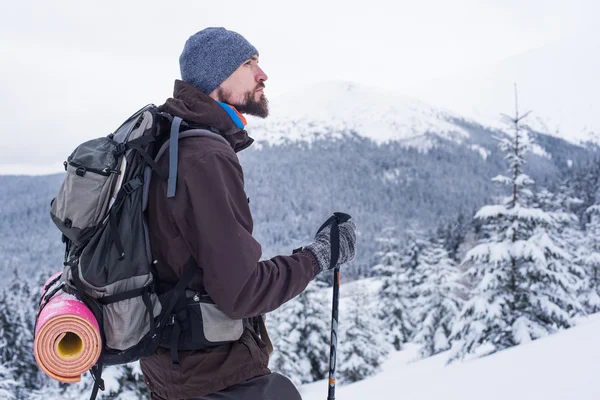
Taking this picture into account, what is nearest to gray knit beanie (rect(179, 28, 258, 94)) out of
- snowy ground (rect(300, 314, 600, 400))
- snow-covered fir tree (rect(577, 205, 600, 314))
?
snowy ground (rect(300, 314, 600, 400))

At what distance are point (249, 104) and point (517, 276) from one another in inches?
474

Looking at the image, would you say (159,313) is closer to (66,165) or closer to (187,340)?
(187,340)

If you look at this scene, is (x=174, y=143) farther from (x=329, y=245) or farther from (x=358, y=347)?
(x=358, y=347)

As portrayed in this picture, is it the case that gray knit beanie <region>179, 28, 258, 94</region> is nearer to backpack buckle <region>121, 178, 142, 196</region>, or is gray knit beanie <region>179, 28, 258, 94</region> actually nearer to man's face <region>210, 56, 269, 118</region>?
man's face <region>210, 56, 269, 118</region>

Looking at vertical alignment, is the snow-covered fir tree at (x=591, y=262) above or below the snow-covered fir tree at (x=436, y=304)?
above

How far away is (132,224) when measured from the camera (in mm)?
1867

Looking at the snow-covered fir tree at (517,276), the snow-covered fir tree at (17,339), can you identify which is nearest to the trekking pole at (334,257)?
the snow-covered fir tree at (517,276)

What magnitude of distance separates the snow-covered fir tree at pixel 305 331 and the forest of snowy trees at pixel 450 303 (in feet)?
0.20

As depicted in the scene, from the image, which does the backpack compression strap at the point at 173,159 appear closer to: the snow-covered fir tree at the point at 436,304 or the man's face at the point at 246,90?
the man's face at the point at 246,90

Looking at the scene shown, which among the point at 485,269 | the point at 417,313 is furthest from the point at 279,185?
the point at 485,269

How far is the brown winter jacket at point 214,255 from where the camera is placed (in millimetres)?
1789

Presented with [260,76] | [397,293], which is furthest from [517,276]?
[397,293]

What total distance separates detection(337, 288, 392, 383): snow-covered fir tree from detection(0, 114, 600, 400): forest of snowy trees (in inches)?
2.4

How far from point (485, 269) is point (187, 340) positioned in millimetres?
12468
